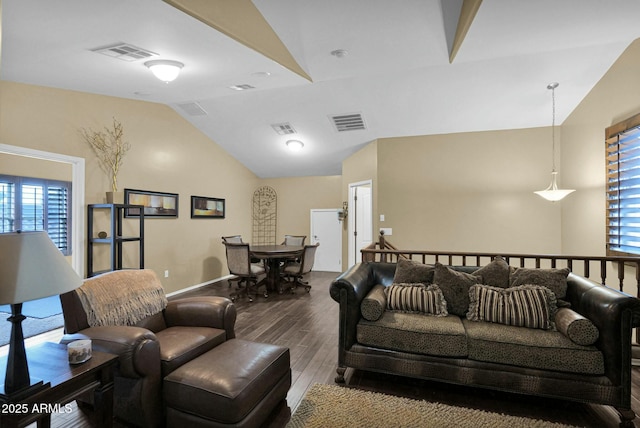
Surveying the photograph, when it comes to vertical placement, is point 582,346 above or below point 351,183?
below

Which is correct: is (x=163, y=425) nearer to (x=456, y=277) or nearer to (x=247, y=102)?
(x=456, y=277)

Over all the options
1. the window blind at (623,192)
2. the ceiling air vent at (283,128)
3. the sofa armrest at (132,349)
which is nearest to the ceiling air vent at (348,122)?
the ceiling air vent at (283,128)

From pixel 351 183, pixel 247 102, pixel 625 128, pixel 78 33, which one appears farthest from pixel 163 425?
pixel 351 183

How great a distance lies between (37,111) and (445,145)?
18.7 ft

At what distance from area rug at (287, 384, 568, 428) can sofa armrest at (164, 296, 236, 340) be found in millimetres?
802

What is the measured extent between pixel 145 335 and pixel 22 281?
0.77 metres

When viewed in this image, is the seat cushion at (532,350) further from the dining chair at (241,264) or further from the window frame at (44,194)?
the window frame at (44,194)

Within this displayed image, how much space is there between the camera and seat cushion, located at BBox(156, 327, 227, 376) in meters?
1.90

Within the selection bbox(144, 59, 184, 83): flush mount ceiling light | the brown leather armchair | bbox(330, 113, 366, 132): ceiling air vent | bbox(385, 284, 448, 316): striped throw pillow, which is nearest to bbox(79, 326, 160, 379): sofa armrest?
the brown leather armchair

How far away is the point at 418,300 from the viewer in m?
2.61

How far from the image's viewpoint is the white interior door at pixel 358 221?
682cm

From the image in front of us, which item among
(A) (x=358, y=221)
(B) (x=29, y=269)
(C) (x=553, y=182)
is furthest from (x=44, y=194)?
(C) (x=553, y=182)

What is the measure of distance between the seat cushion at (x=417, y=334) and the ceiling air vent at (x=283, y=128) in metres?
4.08

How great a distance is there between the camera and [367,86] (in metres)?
4.33
